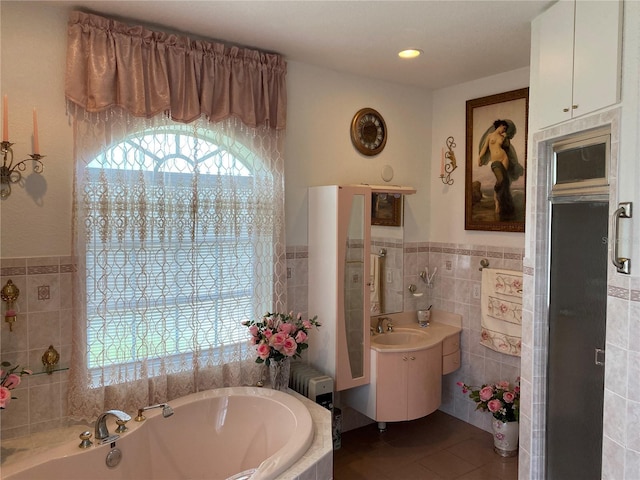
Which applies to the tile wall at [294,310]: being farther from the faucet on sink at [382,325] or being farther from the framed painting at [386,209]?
the framed painting at [386,209]

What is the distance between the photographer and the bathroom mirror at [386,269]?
335 centimetres

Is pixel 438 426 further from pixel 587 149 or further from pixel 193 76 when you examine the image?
pixel 193 76

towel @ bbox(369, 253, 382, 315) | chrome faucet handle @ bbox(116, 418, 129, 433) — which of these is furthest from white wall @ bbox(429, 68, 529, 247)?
chrome faucet handle @ bbox(116, 418, 129, 433)

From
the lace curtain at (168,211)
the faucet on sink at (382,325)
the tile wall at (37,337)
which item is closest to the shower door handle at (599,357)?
the faucet on sink at (382,325)

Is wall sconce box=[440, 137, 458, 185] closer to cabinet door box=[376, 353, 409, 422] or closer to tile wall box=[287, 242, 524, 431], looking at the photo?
tile wall box=[287, 242, 524, 431]

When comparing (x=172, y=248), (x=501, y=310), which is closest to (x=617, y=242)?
(x=501, y=310)

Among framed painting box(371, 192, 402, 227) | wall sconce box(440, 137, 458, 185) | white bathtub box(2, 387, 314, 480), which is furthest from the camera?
wall sconce box(440, 137, 458, 185)

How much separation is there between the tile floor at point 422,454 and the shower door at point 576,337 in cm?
72

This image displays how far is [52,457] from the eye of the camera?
2.09m

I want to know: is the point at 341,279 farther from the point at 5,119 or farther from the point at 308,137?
the point at 5,119

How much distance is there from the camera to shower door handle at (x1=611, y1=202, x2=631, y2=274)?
5.99 feet

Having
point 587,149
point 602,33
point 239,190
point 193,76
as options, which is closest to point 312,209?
point 239,190

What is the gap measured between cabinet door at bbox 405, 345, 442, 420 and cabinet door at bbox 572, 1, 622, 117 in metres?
1.85

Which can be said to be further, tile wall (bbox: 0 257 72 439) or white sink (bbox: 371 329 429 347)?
white sink (bbox: 371 329 429 347)
